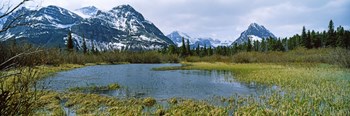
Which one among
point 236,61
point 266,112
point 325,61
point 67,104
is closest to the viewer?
point 266,112

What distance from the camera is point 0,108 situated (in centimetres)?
555

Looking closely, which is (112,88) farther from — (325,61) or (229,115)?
(325,61)

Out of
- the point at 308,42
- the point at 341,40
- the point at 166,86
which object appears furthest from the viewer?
the point at 308,42

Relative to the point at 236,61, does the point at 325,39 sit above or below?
above

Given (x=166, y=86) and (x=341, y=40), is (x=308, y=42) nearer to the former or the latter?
(x=341, y=40)

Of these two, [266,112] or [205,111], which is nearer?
[266,112]

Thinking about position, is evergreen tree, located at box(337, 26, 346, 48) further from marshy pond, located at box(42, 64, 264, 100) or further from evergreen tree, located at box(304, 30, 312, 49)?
marshy pond, located at box(42, 64, 264, 100)

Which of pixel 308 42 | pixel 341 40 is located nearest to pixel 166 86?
pixel 341 40

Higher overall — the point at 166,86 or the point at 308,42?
the point at 308,42

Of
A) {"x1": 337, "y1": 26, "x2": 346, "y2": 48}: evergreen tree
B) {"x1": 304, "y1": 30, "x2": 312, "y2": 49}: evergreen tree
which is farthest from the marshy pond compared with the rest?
{"x1": 304, "y1": 30, "x2": 312, "y2": 49}: evergreen tree

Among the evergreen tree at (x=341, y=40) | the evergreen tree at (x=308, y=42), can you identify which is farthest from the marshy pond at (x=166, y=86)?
the evergreen tree at (x=308, y=42)

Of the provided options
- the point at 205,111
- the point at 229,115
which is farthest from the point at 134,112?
the point at 229,115

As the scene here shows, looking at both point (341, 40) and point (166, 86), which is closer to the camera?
point (166, 86)

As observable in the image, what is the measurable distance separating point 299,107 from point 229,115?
364 centimetres
